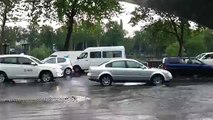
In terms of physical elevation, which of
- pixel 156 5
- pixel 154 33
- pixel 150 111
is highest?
pixel 154 33

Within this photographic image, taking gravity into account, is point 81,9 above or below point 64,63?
above

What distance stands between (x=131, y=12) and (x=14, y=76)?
21762 millimetres

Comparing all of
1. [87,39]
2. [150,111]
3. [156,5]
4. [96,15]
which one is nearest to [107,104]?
[150,111]

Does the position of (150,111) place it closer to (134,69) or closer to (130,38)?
(134,69)

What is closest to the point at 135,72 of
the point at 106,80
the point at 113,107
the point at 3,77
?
the point at 106,80

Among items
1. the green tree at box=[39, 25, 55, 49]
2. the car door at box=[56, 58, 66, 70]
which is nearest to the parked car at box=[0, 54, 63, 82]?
the car door at box=[56, 58, 66, 70]

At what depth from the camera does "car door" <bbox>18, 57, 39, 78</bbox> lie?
25.1 metres

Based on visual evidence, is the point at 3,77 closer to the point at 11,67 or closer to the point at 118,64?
the point at 11,67

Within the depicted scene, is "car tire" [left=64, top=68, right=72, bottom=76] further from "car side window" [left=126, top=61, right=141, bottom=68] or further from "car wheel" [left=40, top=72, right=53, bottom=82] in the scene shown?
"car side window" [left=126, top=61, right=141, bottom=68]

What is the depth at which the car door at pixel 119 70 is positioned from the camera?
2258 cm

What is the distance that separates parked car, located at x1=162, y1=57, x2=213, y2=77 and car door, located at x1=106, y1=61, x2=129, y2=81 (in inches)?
212

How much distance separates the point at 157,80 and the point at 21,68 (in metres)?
8.24

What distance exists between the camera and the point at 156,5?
9.55 feet

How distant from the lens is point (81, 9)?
41.8m
